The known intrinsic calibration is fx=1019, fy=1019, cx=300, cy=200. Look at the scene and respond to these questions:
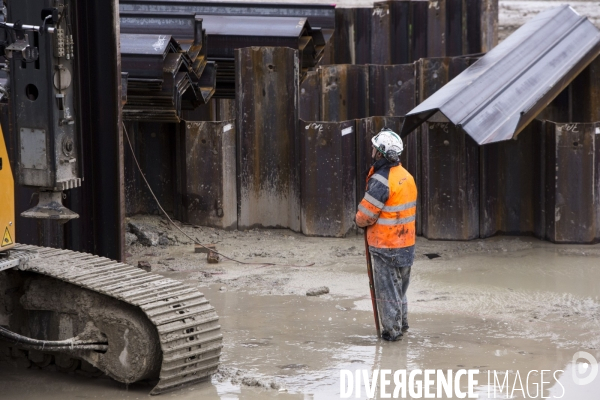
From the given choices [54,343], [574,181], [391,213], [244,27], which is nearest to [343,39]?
[244,27]

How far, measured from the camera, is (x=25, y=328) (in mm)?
6910

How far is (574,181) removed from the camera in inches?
416

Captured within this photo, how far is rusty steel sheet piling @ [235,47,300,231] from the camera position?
11.5m

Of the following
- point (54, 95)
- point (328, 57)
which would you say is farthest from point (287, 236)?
point (54, 95)

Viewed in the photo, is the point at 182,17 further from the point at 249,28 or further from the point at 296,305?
the point at 296,305

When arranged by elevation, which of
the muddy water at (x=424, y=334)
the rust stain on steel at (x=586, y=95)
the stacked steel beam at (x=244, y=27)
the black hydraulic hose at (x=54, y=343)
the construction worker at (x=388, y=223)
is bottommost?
the muddy water at (x=424, y=334)

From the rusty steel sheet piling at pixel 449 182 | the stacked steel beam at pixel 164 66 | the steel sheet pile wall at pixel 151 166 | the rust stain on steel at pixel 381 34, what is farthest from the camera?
the rust stain on steel at pixel 381 34

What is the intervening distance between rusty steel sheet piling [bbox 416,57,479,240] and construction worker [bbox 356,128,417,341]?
329 cm

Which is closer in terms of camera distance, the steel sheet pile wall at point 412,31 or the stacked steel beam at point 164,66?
the stacked steel beam at point 164,66

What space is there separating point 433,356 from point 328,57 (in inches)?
332

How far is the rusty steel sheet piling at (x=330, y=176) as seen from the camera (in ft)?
36.7

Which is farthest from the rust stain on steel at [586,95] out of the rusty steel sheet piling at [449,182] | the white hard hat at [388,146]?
the white hard hat at [388,146]

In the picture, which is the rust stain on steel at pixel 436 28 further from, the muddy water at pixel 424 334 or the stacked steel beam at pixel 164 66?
the muddy water at pixel 424 334

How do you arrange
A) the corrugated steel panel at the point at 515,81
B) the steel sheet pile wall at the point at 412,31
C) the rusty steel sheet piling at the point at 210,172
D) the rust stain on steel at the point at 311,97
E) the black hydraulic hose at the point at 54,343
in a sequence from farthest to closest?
the steel sheet pile wall at the point at 412,31 → the rust stain on steel at the point at 311,97 → the rusty steel sheet piling at the point at 210,172 → the corrugated steel panel at the point at 515,81 → the black hydraulic hose at the point at 54,343
